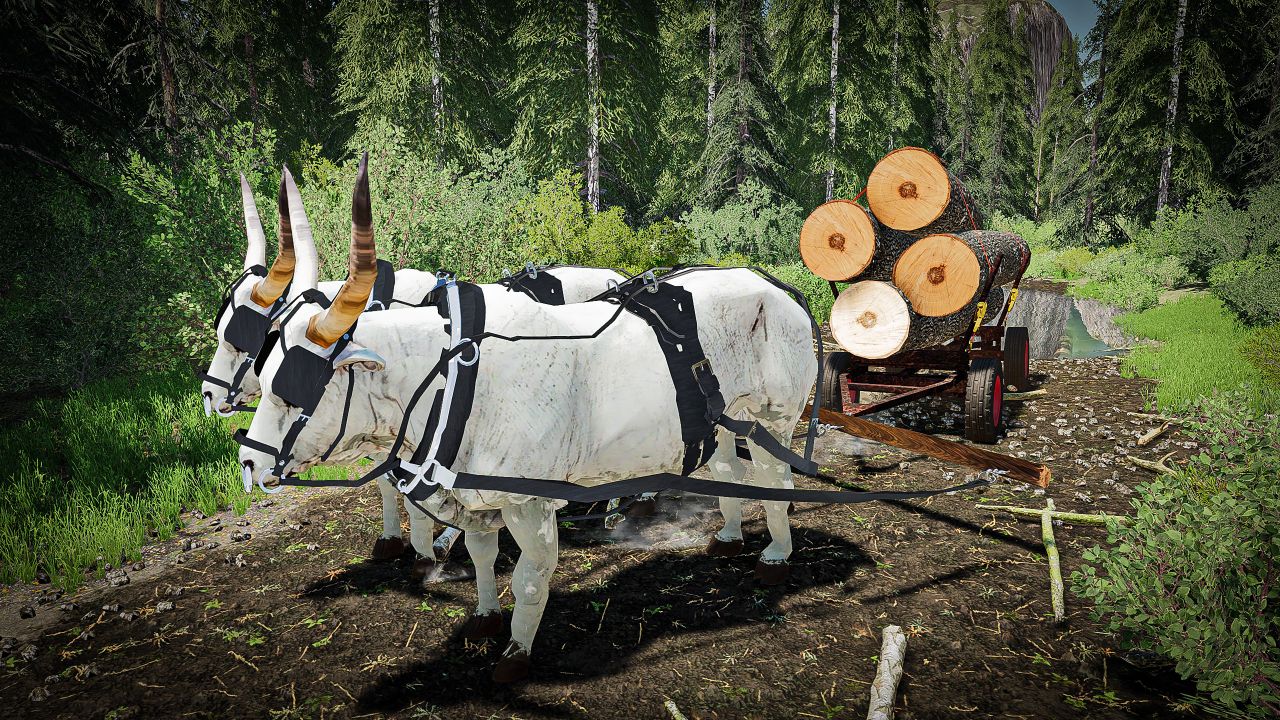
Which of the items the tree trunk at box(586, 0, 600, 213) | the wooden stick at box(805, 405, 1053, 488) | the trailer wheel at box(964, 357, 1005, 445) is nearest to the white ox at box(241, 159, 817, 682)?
the wooden stick at box(805, 405, 1053, 488)

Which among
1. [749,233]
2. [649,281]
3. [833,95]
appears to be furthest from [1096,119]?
[649,281]

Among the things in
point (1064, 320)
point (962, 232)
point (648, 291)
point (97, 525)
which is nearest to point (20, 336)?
point (97, 525)

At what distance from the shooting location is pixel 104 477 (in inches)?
239

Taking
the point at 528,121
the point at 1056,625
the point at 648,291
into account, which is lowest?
the point at 1056,625

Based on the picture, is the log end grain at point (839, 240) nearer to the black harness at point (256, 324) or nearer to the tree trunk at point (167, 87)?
the black harness at point (256, 324)

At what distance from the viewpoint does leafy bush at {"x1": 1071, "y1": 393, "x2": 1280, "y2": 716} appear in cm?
293

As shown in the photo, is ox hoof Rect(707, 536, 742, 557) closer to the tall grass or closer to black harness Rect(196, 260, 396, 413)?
black harness Rect(196, 260, 396, 413)

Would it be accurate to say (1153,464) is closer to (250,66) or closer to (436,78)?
(436,78)

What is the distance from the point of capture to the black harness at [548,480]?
3.03 m

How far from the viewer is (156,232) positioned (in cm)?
965

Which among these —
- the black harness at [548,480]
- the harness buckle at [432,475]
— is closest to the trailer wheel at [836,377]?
the black harness at [548,480]

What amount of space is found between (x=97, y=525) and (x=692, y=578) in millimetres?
4887

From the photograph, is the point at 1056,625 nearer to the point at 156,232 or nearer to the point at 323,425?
the point at 323,425

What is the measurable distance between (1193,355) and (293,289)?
13351mm
